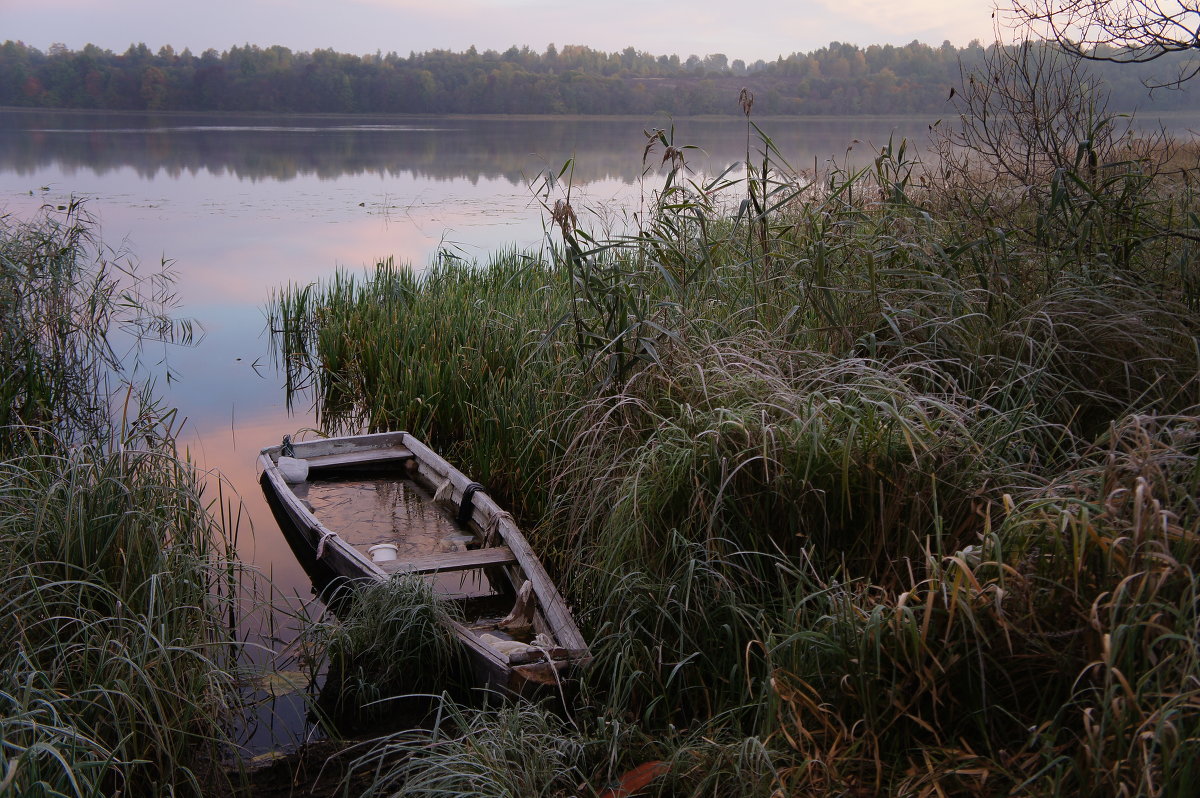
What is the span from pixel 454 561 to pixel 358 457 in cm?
161

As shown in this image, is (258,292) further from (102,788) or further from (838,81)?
(838,81)

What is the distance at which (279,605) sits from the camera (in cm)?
423

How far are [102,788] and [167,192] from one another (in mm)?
16932

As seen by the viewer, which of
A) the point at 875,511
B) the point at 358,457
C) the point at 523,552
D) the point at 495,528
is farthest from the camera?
the point at 358,457

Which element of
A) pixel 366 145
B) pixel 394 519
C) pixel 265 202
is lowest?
pixel 394 519

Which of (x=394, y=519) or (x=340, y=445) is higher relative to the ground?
(x=340, y=445)

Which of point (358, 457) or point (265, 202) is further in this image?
point (265, 202)

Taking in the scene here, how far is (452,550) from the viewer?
435cm

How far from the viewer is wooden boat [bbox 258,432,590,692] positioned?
122 inches

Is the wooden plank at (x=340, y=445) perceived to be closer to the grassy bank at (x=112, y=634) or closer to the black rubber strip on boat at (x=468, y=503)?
the black rubber strip on boat at (x=468, y=503)

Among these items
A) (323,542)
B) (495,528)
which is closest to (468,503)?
(495,528)

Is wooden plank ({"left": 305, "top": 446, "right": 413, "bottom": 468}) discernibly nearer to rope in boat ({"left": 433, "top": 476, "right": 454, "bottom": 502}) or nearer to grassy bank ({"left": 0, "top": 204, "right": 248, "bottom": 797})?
rope in boat ({"left": 433, "top": 476, "right": 454, "bottom": 502})

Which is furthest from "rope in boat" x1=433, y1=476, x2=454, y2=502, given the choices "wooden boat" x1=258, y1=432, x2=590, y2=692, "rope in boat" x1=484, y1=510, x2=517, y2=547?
"rope in boat" x1=484, y1=510, x2=517, y2=547

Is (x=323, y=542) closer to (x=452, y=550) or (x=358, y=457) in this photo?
(x=452, y=550)
